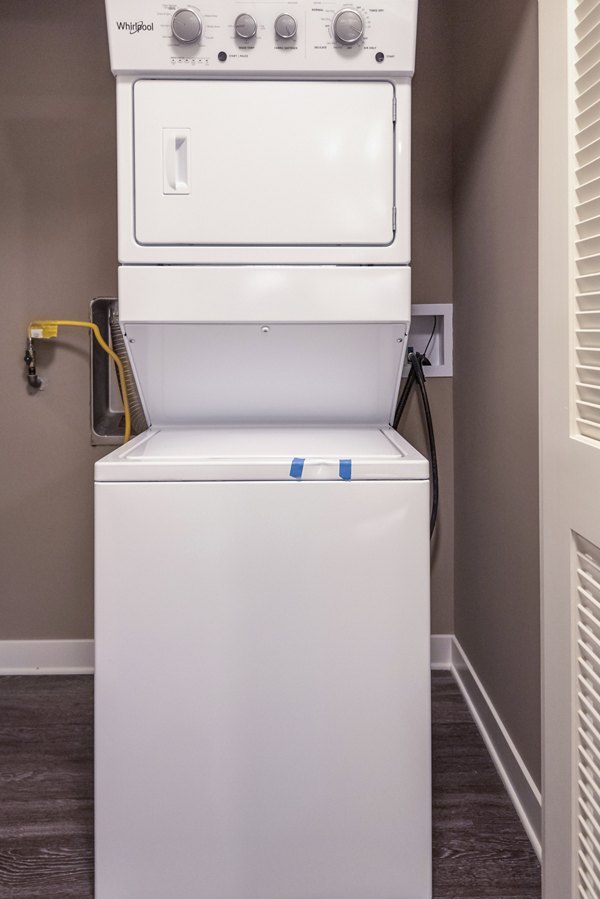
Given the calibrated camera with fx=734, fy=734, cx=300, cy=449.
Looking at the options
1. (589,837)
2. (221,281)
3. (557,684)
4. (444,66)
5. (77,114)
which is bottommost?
(589,837)

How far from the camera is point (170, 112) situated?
169 cm

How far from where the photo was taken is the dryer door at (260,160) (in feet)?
5.56

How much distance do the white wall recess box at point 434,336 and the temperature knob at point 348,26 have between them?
1.03 metres

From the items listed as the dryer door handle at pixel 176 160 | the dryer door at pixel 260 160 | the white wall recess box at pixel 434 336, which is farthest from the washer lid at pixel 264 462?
the white wall recess box at pixel 434 336

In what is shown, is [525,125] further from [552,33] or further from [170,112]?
[170,112]

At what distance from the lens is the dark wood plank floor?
63.5 inches

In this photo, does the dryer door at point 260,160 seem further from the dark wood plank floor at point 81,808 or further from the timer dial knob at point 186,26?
the dark wood plank floor at point 81,808

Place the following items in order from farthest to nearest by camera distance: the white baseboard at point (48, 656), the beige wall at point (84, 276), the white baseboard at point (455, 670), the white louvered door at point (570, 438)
Result: the white baseboard at point (48, 656) → the beige wall at point (84, 276) → the white baseboard at point (455, 670) → the white louvered door at point (570, 438)

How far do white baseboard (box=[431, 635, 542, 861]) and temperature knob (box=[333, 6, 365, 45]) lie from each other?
1.76 metres

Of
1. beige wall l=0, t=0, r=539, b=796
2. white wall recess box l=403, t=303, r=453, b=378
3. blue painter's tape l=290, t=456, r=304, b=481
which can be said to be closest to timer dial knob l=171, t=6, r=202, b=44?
beige wall l=0, t=0, r=539, b=796

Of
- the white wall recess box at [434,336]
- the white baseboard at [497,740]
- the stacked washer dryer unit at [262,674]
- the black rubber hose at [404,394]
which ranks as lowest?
the white baseboard at [497,740]

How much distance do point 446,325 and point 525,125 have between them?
0.90m

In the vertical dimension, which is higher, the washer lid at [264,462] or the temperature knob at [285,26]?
the temperature knob at [285,26]

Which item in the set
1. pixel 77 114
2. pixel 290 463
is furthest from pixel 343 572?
pixel 77 114
